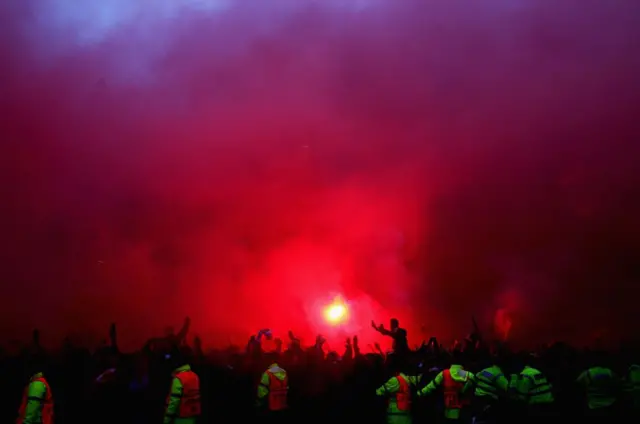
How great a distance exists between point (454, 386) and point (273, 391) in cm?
223

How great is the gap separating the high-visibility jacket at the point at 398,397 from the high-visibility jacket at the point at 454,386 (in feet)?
1.47

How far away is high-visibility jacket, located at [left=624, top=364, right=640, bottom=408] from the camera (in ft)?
25.4

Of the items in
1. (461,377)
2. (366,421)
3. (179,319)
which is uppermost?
(179,319)

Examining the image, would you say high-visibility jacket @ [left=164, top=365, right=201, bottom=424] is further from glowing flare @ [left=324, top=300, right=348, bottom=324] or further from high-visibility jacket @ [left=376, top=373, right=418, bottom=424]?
glowing flare @ [left=324, top=300, right=348, bottom=324]

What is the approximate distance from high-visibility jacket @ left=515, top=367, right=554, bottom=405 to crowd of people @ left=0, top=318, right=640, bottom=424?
0.04 feet

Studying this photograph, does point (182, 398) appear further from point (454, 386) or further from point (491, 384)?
point (491, 384)

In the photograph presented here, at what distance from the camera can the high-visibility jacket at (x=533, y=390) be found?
6.73 meters

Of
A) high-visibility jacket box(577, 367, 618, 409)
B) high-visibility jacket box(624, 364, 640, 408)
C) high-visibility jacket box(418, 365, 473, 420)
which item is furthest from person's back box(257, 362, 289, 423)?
high-visibility jacket box(624, 364, 640, 408)

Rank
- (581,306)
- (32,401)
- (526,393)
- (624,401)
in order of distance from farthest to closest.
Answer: (581,306) < (624,401) < (526,393) < (32,401)

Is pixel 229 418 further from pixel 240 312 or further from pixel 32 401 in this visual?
pixel 240 312

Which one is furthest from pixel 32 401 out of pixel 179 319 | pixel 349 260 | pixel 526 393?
pixel 349 260

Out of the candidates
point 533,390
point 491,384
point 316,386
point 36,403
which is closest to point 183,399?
point 36,403

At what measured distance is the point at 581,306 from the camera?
17.2 m

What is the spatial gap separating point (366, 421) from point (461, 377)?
1.63 m
